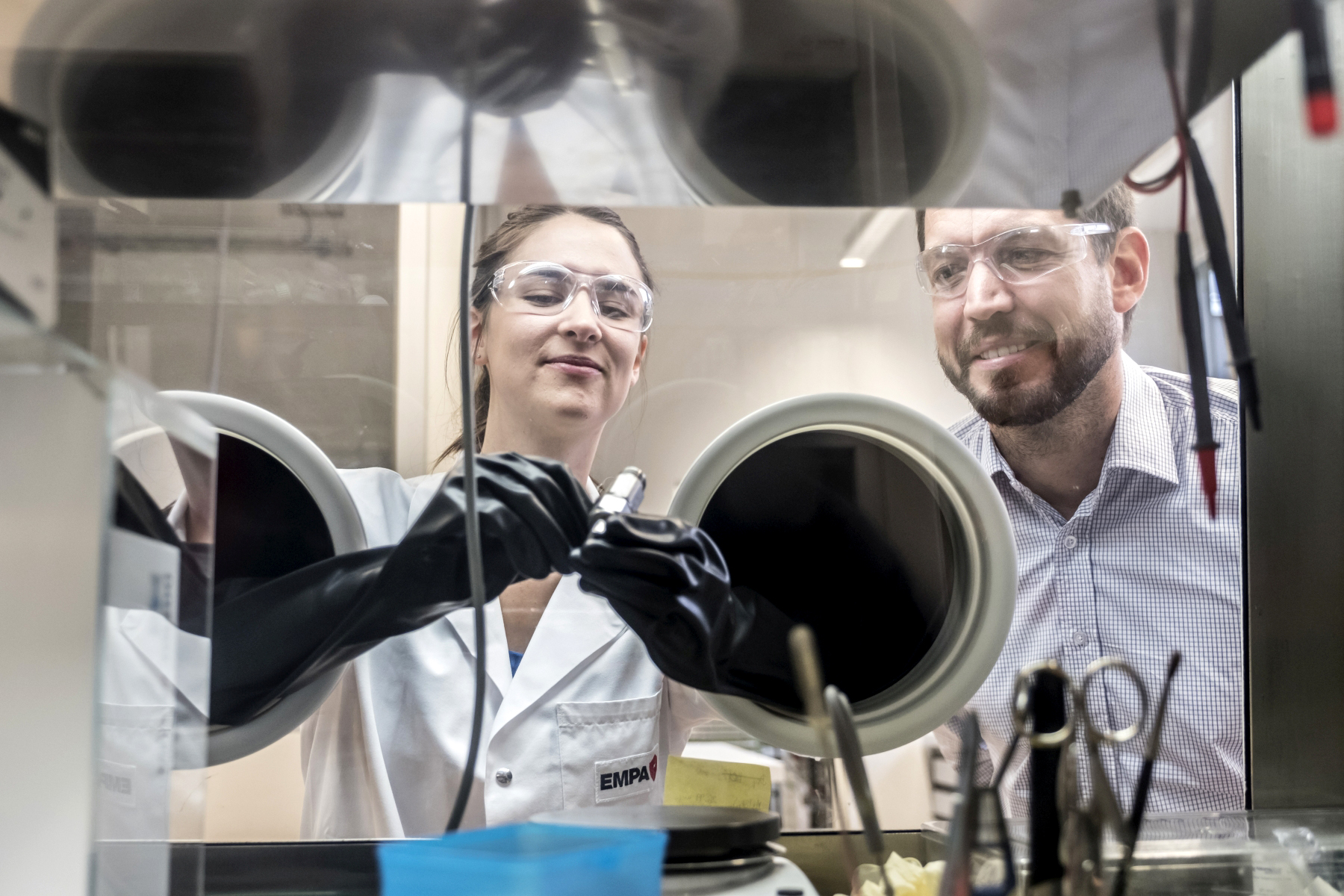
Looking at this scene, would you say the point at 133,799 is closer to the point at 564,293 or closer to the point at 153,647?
the point at 153,647

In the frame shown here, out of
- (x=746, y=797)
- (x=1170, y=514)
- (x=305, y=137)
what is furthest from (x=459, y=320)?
(x=1170, y=514)

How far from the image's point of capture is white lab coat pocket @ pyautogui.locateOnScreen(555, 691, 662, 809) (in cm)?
90

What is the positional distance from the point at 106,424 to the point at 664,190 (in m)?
0.55

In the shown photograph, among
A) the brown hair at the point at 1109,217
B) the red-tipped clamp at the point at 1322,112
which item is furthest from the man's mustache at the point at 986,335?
the red-tipped clamp at the point at 1322,112

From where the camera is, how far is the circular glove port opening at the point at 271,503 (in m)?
0.87

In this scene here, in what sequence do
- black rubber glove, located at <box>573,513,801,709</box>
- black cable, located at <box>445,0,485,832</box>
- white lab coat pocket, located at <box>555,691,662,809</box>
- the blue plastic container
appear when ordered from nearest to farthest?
the blue plastic container
black cable, located at <box>445,0,485,832</box>
black rubber glove, located at <box>573,513,801,709</box>
white lab coat pocket, located at <box>555,691,662,809</box>

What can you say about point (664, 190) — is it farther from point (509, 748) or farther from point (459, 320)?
point (509, 748)

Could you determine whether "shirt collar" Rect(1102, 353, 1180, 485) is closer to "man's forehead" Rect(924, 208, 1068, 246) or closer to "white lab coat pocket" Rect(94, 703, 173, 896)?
"man's forehead" Rect(924, 208, 1068, 246)

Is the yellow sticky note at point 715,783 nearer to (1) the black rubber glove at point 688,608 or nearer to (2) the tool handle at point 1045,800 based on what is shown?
(1) the black rubber glove at point 688,608

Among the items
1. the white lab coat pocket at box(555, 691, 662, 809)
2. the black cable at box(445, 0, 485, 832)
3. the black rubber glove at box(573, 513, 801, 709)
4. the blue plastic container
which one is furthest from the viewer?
the white lab coat pocket at box(555, 691, 662, 809)

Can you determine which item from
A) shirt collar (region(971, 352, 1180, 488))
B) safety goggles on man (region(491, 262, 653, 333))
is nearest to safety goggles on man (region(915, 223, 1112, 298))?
shirt collar (region(971, 352, 1180, 488))

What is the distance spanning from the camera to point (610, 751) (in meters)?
0.92

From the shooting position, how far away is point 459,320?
0.90 metres

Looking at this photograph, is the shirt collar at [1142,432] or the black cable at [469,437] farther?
the shirt collar at [1142,432]
